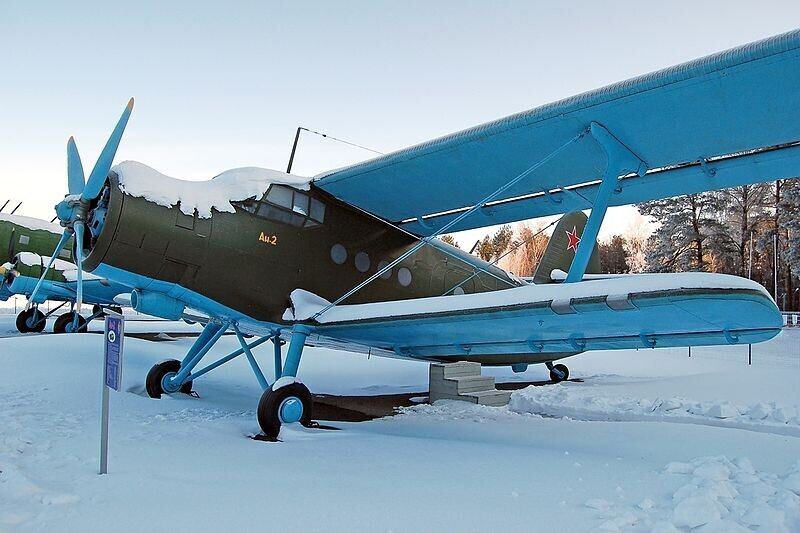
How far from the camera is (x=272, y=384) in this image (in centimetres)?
559

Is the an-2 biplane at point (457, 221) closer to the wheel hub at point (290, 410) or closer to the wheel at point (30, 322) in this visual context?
the wheel hub at point (290, 410)

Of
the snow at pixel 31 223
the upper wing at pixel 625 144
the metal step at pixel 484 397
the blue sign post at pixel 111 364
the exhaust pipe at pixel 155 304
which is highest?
the snow at pixel 31 223

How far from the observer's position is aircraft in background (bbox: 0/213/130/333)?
656 inches

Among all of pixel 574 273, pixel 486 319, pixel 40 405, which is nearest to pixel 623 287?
pixel 574 273

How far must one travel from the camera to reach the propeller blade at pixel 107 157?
4980 millimetres

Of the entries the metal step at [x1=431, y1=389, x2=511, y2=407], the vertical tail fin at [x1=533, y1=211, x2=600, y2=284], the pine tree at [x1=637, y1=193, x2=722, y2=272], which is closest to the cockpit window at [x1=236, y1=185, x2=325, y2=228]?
the metal step at [x1=431, y1=389, x2=511, y2=407]

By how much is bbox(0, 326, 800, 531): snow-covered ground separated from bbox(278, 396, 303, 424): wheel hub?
0.49 feet

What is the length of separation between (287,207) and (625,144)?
381 centimetres

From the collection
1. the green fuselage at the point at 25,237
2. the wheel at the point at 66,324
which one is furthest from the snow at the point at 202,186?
the wheel at the point at 66,324

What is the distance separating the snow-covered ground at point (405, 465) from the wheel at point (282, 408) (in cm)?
17

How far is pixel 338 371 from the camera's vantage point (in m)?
12.2

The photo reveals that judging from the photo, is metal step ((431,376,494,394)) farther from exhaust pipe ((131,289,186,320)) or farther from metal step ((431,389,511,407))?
exhaust pipe ((131,289,186,320))

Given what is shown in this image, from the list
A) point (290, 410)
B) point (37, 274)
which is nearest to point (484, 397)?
point (290, 410)

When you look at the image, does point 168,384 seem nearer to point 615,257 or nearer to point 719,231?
point 719,231
